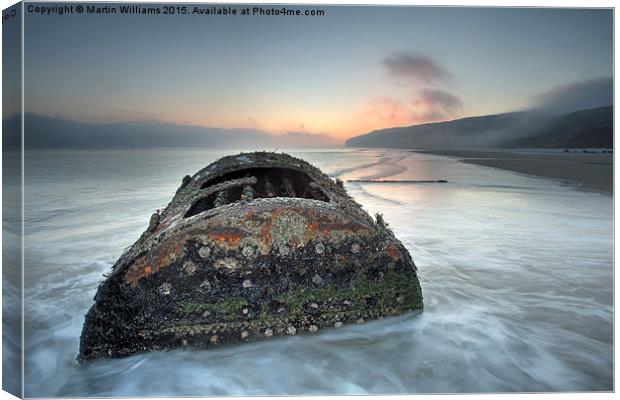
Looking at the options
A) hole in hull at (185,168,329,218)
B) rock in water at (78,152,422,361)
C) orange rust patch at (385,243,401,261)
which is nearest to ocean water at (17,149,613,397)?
rock in water at (78,152,422,361)

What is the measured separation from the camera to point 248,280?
2633 mm

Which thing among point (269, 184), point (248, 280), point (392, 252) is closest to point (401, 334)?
point (392, 252)

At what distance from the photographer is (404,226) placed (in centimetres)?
723

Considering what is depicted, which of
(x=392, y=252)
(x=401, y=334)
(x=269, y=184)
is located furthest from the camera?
(x=269, y=184)

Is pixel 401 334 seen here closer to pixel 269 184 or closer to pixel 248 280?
pixel 248 280

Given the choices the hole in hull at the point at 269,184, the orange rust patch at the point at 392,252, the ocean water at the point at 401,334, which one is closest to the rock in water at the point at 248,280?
the orange rust patch at the point at 392,252

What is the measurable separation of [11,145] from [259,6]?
6.81 ft

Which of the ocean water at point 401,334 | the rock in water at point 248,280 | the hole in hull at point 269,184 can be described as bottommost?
the ocean water at point 401,334

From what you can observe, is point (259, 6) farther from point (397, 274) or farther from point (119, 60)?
point (397, 274)

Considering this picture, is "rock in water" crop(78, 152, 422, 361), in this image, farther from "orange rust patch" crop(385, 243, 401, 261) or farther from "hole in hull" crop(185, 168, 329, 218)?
"hole in hull" crop(185, 168, 329, 218)

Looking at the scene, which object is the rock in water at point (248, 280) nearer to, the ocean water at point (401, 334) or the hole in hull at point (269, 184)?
the ocean water at point (401, 334)

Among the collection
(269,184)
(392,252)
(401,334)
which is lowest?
(401,334)

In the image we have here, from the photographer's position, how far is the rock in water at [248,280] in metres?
2.50

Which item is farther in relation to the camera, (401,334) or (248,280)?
(401,334)
